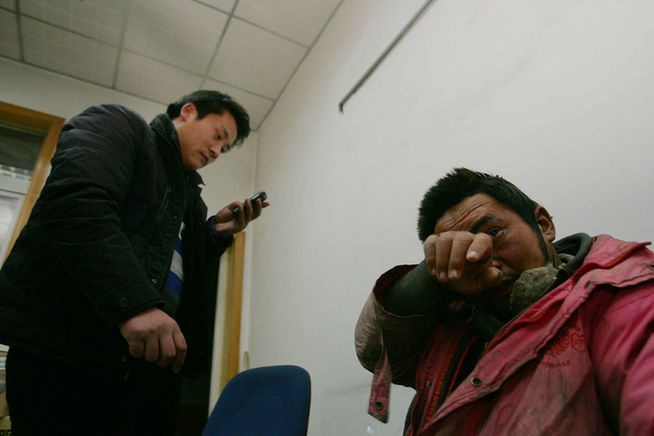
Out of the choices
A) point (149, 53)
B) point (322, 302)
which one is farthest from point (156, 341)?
point (149, 53)

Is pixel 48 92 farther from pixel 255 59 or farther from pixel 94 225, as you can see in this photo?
pixel 94 225

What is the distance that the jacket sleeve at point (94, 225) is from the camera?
0.73m

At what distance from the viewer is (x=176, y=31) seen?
8.55ft

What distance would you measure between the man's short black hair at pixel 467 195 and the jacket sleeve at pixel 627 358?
11.8 inches

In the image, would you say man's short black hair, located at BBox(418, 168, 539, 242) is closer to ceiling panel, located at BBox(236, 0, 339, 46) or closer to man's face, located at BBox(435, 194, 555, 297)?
man's face, located at BBox(435, 194, 555, 297)

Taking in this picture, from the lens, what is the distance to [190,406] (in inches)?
129

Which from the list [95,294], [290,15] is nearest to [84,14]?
[290,15]

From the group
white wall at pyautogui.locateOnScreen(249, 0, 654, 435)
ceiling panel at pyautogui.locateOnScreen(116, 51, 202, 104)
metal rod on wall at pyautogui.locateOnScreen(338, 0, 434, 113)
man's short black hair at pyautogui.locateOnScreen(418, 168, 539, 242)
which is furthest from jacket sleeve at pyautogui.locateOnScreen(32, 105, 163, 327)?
ceiling panel at pyautogui.locateOnScreen(116, 51, 202, 104)

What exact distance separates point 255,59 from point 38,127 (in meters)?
1.67

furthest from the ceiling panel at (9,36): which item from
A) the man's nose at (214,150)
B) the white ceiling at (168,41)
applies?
the man's nose at (214,150)

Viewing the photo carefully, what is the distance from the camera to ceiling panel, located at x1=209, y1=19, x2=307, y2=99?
266cm

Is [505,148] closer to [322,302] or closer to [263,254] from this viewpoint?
[322,302]

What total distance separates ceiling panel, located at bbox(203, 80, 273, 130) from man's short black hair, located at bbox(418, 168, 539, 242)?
259 centimetres

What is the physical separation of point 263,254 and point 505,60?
2052mm
